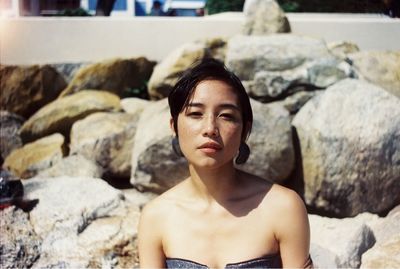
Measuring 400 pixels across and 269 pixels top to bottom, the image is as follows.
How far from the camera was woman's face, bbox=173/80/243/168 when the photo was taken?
5.24 ft

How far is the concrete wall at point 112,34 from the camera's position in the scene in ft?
25.7

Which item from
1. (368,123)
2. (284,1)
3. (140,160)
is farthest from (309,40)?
(284,1)

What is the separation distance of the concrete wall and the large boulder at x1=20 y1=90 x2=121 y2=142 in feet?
3.66

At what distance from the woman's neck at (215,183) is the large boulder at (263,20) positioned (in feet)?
19.7

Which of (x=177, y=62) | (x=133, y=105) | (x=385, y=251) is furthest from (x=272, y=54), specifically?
(x=385, y=251)


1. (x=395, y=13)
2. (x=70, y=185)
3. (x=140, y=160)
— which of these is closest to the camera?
(x=70, y=185)

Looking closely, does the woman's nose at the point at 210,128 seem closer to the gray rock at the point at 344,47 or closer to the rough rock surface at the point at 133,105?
the rough rock surface at the point at 133,105

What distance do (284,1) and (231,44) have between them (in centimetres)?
687

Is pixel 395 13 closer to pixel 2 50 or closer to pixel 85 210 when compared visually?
pixel 85 210

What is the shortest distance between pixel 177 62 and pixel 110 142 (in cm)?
143

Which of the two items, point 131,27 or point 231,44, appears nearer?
point 231,44

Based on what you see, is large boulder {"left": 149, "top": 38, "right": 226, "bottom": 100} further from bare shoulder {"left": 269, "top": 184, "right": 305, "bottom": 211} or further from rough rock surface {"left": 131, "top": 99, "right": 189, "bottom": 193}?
bare shoulder {"left": 269, "top": 184, "right": 305, "bottom": 211}

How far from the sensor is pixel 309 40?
650cm

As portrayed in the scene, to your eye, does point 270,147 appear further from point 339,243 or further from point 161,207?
point 161,207
